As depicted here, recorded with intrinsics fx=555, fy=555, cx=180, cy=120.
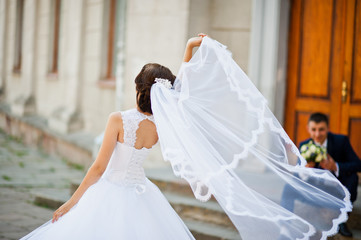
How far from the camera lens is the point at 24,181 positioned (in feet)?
30.3

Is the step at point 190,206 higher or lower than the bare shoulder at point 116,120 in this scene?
lower

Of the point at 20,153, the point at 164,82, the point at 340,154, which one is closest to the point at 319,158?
the point at 340,154

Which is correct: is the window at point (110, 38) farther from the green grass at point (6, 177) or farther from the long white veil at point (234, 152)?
the long white veil at point (234, 152)

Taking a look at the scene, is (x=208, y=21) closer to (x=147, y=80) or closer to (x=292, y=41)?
(x=292, y=41)

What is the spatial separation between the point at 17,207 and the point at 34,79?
328 inches

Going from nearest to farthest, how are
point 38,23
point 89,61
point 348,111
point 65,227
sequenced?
point 65,227 → point 348,111 → point 89,61 → point 38,23

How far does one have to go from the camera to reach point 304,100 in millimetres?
7695

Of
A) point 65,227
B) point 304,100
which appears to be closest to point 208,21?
point 304,100

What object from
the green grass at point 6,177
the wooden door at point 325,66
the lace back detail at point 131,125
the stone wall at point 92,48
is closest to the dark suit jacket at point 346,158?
the wooden door at point 325,66

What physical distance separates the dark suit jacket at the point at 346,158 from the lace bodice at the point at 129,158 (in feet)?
7.58

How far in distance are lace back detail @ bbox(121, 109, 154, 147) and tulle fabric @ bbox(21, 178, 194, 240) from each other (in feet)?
1.17

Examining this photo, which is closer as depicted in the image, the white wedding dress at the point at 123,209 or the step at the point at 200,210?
the white wedding dress at the point at 123,209

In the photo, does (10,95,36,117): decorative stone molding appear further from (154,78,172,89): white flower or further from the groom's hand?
(154,78,172,89): white flower

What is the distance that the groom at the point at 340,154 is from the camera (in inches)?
217
